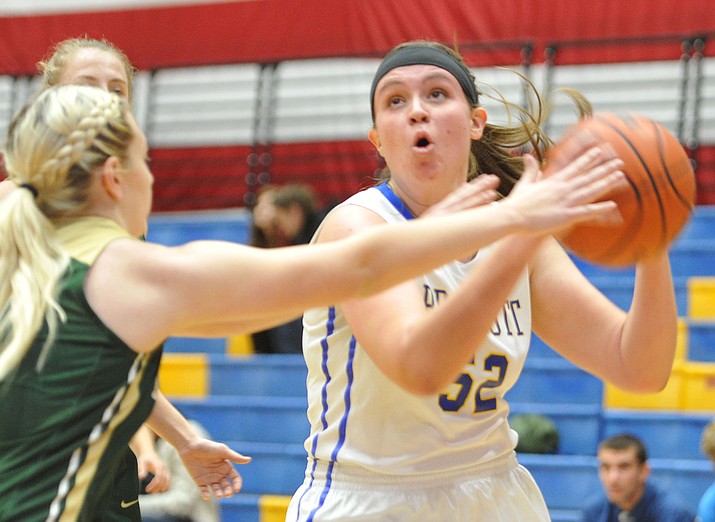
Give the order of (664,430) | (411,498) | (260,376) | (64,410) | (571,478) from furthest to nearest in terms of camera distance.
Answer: (260,376) < (664,430) < (571,478) < (411,498) < (64,410)

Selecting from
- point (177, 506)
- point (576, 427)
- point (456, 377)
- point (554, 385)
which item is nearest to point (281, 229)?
point (554, 385)

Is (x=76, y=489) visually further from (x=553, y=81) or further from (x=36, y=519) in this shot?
(x=553, y=81)

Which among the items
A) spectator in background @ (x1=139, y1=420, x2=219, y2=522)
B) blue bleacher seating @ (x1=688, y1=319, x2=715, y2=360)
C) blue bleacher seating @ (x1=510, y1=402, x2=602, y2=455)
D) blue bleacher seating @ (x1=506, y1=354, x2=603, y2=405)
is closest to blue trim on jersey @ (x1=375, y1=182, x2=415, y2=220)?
spectator in background @ (x1=139, y1=420, x2=219, y2=522)

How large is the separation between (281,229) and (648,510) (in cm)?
323

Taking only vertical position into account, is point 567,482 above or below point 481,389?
below

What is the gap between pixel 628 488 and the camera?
17.5 feet

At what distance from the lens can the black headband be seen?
2915 mm

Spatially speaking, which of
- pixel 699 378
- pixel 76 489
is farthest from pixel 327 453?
pixel 699 378

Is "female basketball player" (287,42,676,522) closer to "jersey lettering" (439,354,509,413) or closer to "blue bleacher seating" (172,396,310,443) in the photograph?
"jersey lettering" (439,354,509,413)

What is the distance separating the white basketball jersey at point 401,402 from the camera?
2.73m

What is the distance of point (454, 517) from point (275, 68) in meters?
6.95

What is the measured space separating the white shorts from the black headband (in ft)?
3.22

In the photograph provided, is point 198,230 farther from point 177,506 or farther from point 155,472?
point 155,472

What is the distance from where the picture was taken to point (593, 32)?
9.16 metres
